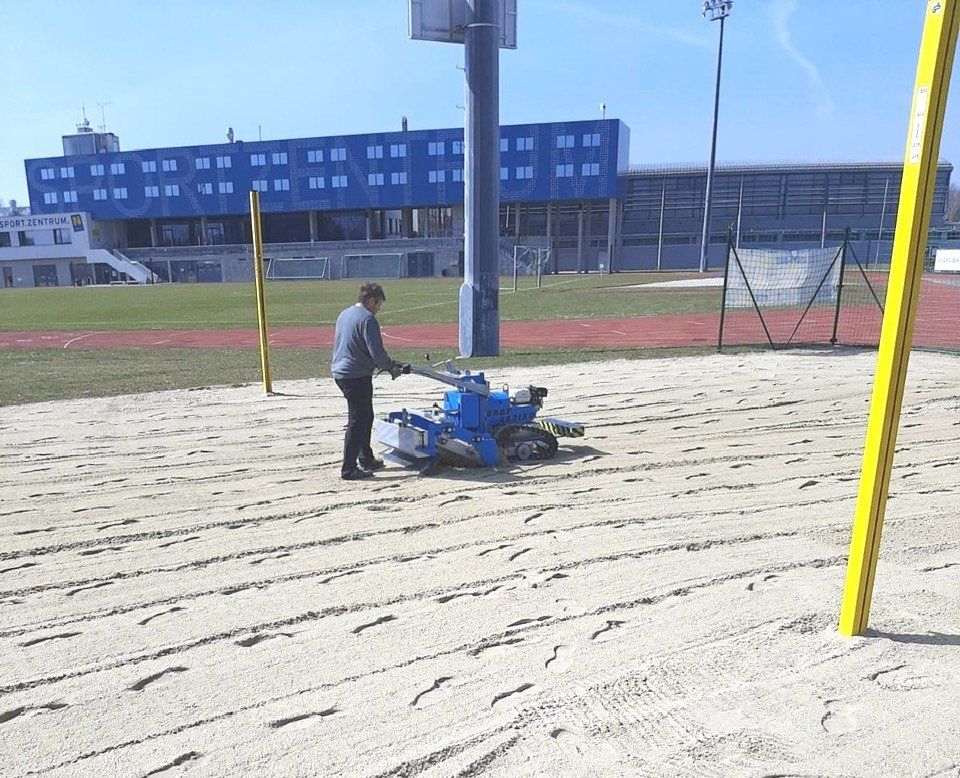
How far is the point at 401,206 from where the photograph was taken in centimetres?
7119

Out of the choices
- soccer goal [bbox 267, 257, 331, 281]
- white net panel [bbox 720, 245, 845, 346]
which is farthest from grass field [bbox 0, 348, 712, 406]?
soccer goal [bbox 267, 257, 331, 281]

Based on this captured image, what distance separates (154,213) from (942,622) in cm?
8455

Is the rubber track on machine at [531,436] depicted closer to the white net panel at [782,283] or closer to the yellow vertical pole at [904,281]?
the yellow vertical pole at [904,281]

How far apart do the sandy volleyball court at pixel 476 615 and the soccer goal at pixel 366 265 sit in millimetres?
61840

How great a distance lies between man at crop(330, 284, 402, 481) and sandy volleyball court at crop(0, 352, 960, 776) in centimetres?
40

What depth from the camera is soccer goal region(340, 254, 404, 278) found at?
6794 cm

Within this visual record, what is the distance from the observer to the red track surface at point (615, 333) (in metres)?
16.5

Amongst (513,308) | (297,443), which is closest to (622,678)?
(297,443)

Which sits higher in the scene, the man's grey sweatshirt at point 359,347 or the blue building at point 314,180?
the blue building at point 314,180

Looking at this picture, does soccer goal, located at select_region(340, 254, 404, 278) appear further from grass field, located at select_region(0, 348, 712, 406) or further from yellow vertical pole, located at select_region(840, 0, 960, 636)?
yellow vertical pole, located at select_region(840, 0, 960, 636)

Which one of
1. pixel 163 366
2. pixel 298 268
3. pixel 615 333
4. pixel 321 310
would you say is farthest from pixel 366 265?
pixel 163 366

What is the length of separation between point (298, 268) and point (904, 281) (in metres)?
69.4

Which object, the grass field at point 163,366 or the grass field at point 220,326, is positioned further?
the grass field at point 220,326

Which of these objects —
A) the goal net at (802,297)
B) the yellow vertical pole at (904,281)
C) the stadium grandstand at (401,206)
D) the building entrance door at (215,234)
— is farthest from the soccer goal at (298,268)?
the yellow vertical pole at (904,281)
